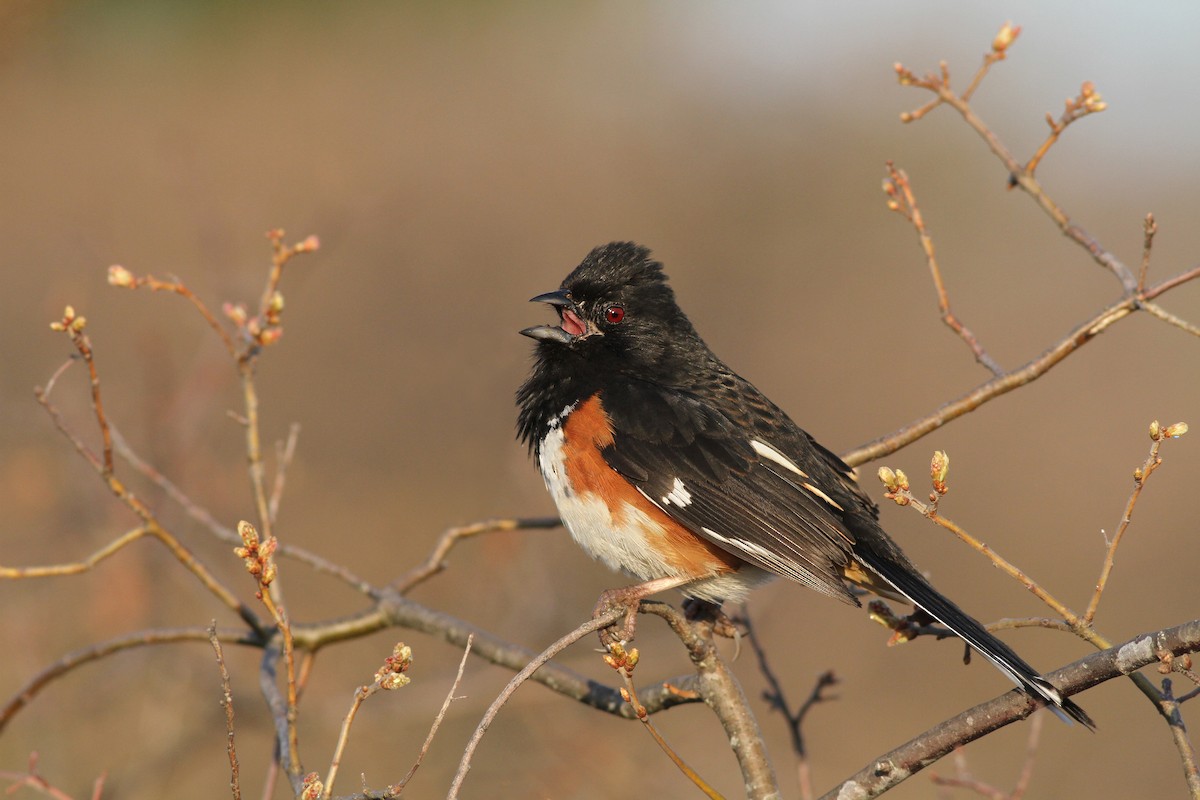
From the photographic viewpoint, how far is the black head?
11.1 feet

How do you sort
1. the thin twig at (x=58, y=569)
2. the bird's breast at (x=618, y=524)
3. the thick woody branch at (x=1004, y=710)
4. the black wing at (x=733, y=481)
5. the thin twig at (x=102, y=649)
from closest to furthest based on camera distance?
1. the thick woody branch at (x=1004, y=710)
2. the thin twig at (x=58, y=569)
3. the thin twig at (x=102, y=649)
4. the black wing at (x=733, y=481)
5. the bird's breast at (x=618, y=524)

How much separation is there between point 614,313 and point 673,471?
623 millimetres

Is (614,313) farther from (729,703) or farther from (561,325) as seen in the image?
(729,703)

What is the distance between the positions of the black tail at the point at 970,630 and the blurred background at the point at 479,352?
97 centimetres

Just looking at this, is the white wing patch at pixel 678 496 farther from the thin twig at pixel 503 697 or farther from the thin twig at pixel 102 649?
the thin twig at pixel 102 649

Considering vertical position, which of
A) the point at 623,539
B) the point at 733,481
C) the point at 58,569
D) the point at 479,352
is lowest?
the point at 58,569

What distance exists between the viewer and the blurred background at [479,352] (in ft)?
14.0

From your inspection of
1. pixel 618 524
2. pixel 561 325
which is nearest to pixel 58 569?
pixel 618 524

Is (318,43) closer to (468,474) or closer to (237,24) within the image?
(237,24)

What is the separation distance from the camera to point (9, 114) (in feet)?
41.3

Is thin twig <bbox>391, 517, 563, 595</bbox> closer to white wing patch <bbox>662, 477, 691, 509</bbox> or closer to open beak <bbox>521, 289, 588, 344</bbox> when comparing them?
white wing patch <bbox>662, 477, 691, 509</bbox>

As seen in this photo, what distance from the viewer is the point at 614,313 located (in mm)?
3418

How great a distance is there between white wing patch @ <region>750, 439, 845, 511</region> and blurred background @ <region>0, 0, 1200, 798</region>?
2.55ft

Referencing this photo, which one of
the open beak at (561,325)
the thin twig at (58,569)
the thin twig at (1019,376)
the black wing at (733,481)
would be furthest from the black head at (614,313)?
the thin twig at (58,569)
